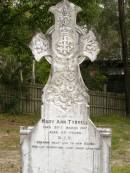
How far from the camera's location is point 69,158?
10.2 meters

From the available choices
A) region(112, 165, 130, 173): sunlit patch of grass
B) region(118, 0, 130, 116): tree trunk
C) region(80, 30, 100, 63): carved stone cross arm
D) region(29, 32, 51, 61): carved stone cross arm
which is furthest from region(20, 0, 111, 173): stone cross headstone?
region(118, 0, 130, 116): tree trunk

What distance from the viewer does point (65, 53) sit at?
10398mm

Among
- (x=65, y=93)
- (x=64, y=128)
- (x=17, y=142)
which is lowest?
(x=17, y=142)

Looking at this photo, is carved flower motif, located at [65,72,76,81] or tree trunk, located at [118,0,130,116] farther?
tree trunk, located at [118,0,130,116]

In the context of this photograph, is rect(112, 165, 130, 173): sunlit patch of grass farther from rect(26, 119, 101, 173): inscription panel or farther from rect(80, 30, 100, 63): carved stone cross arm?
rect(80, 30, 100, 63): carved stone cross arm

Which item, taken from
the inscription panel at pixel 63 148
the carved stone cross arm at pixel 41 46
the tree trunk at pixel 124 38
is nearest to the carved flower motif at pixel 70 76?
the carved stone cross arm at pixel 41 46

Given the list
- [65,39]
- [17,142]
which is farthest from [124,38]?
[65,39]

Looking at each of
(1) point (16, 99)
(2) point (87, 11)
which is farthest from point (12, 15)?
(1) point (16, 99)

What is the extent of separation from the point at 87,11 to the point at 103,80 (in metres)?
13.2

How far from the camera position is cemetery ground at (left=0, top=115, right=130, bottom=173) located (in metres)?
14.4

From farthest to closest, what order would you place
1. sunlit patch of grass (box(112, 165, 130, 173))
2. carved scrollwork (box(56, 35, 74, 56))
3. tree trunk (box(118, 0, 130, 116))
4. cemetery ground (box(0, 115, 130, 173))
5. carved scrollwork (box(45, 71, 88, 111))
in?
tree trunk (box(118, 0, 130, 116)) → cemetery ground (box(0, 115, 130, 173)) → sunlit patch of grass (box(112, 165, 130, 173)) → carved scrollwork (box(56, 35, 74, 56)) → carved scrollwork (box(45, 71, 88, 111))

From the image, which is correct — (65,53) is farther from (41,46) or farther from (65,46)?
(41,46)

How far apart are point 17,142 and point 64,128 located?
875 cm

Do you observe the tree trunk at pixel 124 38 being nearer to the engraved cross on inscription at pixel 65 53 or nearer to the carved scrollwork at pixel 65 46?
the engraved cross on inscription at pixel 65 53
